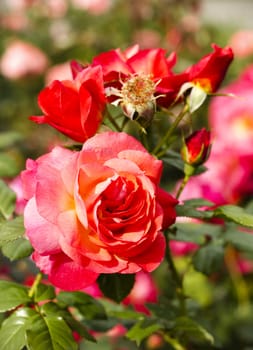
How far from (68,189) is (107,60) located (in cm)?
17

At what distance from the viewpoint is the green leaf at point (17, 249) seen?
788mm

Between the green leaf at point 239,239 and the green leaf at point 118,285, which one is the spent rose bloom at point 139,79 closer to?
the green leaf at point 118,285

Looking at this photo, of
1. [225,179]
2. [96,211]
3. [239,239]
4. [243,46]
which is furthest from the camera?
[243,46]

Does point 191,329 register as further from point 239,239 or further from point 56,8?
point 56,8

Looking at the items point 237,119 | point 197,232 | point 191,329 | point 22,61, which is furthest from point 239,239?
point 22,61

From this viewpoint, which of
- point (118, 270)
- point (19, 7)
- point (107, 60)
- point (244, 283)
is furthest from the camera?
point (19, 7)

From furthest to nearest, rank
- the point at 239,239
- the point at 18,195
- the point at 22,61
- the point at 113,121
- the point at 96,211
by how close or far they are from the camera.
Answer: the point at 22,61
the point at 18,195
the point at 239,239
the point at 113,121
the point at 96,211

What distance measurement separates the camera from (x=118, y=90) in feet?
2.55

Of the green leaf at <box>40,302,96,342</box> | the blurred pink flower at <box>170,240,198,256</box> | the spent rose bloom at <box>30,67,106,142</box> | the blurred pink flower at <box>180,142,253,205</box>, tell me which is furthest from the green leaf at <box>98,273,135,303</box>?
the blurred pink flower at <box>170,240,198,256</box>

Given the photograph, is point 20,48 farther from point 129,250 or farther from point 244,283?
point 129,250

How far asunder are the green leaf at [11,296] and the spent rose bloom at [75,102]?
7.1 inches

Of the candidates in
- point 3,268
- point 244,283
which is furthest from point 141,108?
point 244,283

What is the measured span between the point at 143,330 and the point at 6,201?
0.23m

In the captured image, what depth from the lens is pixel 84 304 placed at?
0.87 meters
